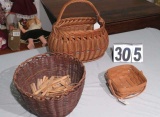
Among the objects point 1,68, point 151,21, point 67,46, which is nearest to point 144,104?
point 67,46

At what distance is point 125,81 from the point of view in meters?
1.11

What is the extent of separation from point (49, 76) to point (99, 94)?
0.84ft

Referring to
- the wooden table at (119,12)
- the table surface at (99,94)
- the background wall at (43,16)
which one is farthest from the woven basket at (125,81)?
the background wall at (43,16)

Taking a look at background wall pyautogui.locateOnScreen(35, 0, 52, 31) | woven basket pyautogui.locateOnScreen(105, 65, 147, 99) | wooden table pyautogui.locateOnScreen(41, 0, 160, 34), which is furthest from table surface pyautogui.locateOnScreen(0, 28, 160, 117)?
background wall pyautogui.locateOnScreen(35, 0, 52, 31)

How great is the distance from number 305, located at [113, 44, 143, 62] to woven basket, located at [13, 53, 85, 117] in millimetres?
299

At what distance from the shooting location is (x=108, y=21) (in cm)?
182

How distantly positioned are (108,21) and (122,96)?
0.94 metres

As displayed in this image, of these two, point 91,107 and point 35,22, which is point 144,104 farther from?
point 35,22

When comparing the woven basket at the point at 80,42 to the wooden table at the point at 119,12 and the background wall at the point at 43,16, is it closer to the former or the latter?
the wooden table at the point at 119,12

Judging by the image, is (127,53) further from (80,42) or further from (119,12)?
(119,12)

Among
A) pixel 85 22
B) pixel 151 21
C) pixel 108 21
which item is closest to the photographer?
pixel 85 22

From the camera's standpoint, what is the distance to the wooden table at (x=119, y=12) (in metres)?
1.88

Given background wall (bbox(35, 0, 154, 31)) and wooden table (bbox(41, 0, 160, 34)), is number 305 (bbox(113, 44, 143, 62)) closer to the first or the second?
wooden table (bbox(41, 0, 160, 34))

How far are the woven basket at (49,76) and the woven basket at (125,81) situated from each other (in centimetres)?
17
